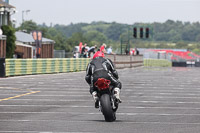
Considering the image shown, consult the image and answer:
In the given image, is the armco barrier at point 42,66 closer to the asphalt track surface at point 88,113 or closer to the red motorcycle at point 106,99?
the asphalt track surface at point 88,113

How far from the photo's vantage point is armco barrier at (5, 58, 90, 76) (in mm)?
33219

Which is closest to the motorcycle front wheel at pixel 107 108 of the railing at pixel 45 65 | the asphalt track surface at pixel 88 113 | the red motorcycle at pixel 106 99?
the red motorcycle at pixel 106 99

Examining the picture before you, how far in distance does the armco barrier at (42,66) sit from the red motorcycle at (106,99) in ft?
67.8

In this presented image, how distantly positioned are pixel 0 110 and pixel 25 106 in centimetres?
133

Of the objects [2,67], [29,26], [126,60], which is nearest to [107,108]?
[2,67]

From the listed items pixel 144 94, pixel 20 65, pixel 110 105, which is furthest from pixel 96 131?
pixel 20 65

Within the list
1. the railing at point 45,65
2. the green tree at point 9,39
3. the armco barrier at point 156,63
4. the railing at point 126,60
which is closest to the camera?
the railing at point 45,65

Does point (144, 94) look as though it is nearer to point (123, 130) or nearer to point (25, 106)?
point (25, 106)

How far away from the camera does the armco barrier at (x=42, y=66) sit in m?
33.2

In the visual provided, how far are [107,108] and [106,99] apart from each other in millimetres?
213

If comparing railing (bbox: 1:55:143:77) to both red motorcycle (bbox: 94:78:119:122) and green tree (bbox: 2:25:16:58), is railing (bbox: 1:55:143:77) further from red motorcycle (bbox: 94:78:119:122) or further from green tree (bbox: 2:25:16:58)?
red motorcycle (bbox: 94:78:119:122)

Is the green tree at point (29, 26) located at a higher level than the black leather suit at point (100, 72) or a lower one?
higher

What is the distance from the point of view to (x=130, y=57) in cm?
5822

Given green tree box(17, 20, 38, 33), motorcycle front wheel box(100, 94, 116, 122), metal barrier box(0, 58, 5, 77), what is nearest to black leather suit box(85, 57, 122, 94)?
motorcycle front wheel box(100, 94, 116, 122)
